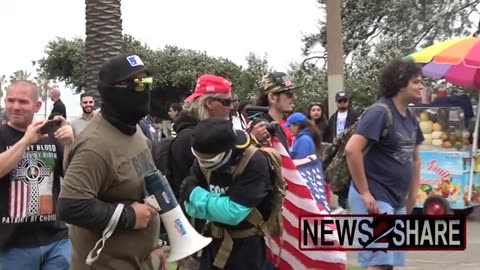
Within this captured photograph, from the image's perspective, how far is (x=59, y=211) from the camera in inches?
138

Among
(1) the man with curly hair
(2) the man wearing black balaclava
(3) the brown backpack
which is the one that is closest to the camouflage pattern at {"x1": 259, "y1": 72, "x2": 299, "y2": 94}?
(1) the man with curly hair

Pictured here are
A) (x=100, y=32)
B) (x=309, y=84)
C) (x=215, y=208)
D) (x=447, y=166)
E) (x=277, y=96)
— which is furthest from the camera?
(x=309, y=84)

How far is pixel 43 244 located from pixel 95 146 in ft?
5.12

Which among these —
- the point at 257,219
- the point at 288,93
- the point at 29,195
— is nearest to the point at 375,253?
the point at 288,93

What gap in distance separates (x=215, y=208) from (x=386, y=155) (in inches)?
79.6

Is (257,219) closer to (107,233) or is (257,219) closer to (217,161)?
(217,161)

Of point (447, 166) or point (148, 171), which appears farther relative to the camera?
point (447, 166)

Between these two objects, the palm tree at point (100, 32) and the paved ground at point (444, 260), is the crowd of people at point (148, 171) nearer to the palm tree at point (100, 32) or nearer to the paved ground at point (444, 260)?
the paved ground at point (444, 260)

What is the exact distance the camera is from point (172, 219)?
373 cm

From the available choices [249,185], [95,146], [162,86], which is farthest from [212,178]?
[162,86]

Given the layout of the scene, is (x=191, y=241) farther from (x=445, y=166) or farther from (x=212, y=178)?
(x=445, y=166)

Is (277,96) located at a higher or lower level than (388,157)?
higher

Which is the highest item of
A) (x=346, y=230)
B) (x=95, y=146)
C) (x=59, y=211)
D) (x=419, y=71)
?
(x=419, y=71)

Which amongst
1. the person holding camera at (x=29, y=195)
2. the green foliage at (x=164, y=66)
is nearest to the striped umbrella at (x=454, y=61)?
the person holding camera at (x=29, y=195)
